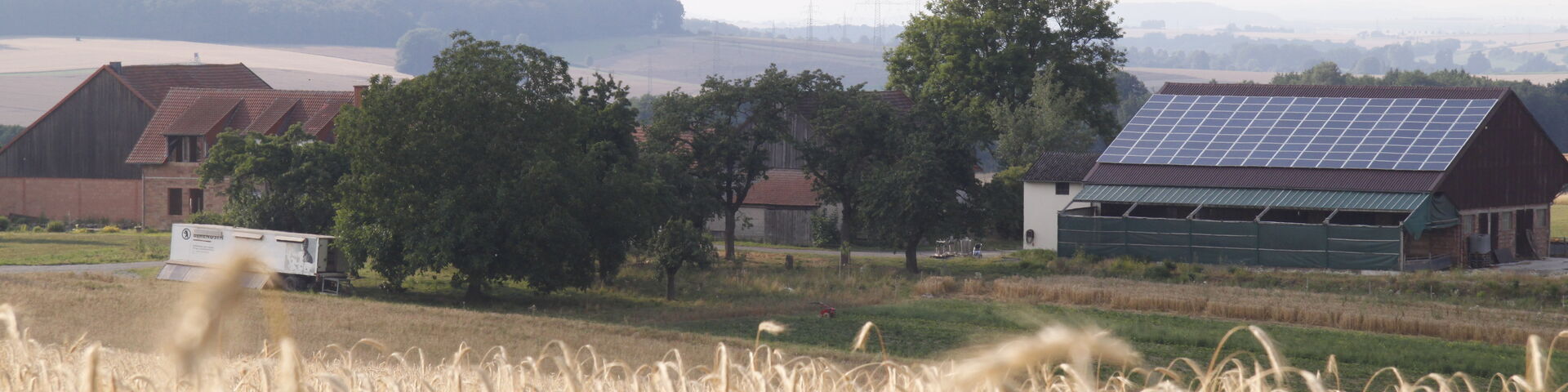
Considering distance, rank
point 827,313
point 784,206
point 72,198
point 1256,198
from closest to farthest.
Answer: point 827,313, point 1256,198, point 784,206, point 72,198

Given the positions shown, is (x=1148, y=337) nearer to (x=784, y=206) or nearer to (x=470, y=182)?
(x=470, y=182)

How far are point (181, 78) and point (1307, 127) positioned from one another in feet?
177

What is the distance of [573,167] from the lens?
3497cm

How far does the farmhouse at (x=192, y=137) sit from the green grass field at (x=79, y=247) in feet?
12.9

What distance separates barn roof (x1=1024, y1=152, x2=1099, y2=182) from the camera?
167 feet

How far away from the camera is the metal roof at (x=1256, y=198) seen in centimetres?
4366

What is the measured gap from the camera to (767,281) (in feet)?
132

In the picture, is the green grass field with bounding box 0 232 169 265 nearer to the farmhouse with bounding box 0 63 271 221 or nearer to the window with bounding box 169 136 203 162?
the window with bounding box 169 136 203 162

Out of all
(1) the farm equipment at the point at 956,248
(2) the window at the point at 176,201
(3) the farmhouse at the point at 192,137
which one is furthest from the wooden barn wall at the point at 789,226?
(2) the window at the point at 176,201

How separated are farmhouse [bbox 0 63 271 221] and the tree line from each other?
74.5 feet

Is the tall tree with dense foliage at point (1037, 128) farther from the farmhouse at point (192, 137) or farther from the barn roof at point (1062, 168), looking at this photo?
the farmhouse at point (192, 137)

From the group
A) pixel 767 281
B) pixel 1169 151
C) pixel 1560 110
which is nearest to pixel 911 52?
pixel 1169 151

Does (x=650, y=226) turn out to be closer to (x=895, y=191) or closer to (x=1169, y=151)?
(x=895, y=191)

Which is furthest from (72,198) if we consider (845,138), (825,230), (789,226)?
(845,138)
